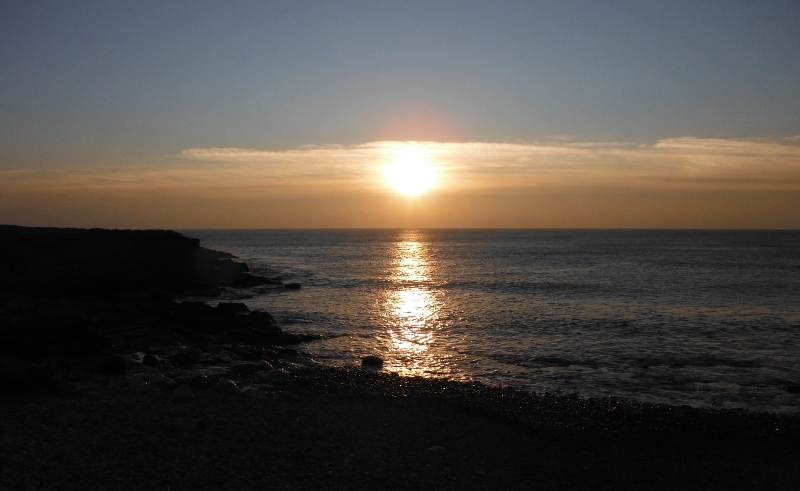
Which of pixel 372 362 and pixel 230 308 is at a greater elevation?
pixel 230 308

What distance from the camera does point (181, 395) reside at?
49.0 feet

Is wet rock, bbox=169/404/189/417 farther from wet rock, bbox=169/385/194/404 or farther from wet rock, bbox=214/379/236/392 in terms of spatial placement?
wet rock, bbox=214/379/236/392

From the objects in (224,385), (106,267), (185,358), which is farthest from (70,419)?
(106,267)

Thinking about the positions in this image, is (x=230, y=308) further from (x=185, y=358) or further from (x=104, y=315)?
(x=185, y=358)

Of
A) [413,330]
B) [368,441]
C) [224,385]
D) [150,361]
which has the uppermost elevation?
[150,361]

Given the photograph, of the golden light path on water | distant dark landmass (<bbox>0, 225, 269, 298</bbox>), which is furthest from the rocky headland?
distant dark landmass (<bbox>0, 225, 269, 298</bbox>)

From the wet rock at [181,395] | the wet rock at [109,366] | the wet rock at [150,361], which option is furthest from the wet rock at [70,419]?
the wet rock at [150,361]

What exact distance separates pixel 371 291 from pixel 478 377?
30.0 m

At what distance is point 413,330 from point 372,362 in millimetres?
8750

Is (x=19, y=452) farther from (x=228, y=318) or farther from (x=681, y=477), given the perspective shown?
(x=228, y=318)

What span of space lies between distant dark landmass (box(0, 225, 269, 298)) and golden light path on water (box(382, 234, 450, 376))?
1581 cm

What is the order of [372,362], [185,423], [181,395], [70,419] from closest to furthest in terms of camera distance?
[70,419]
[185,423]
[181,395]
[372,362]

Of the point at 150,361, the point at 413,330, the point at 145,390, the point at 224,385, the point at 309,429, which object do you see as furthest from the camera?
the point at 413,330

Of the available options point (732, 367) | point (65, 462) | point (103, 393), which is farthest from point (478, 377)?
point (65, 462)
